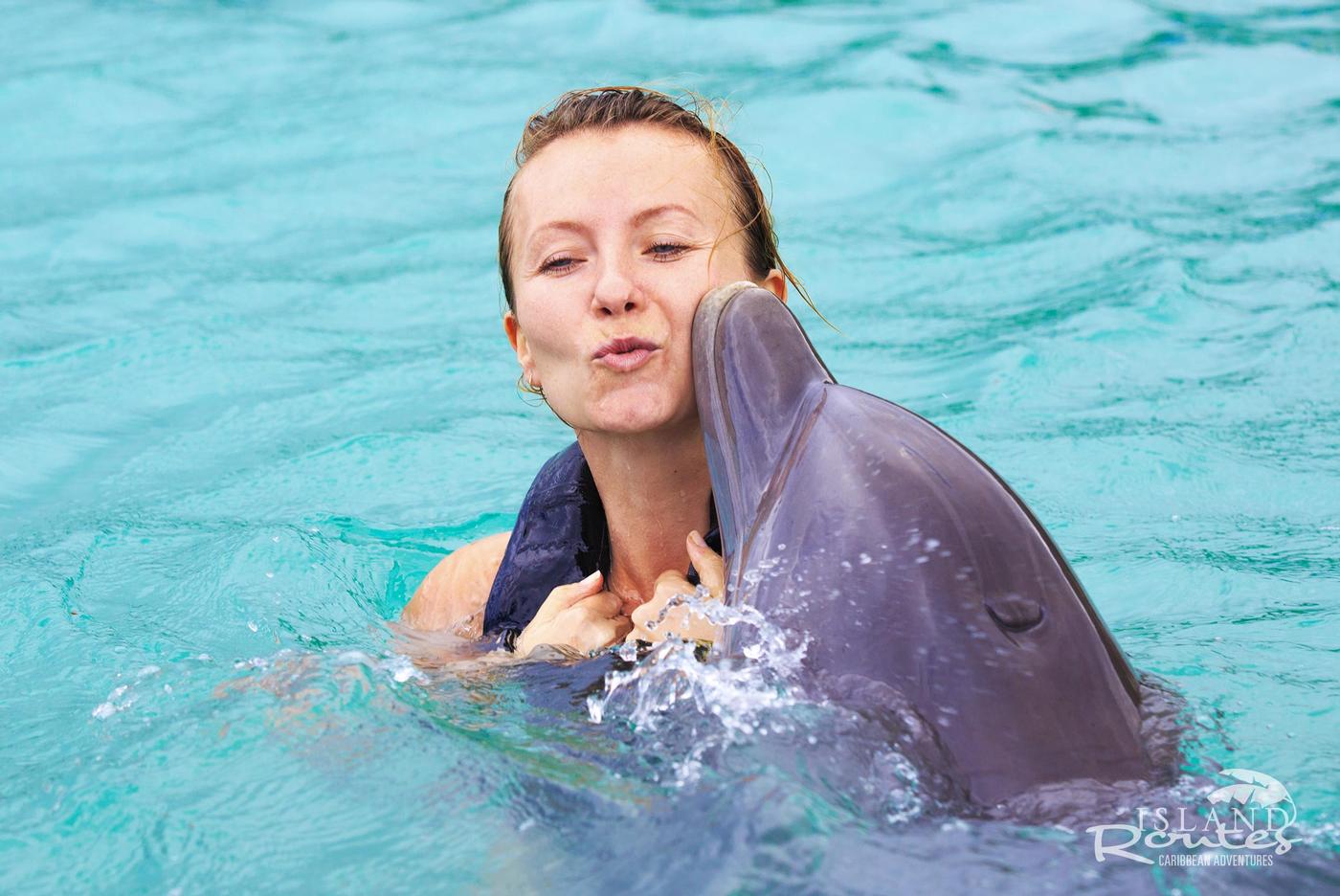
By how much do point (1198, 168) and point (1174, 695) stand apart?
6510mm

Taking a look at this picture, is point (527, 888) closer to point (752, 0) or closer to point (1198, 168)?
point (1198, 168)

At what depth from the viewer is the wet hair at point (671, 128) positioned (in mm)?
3338

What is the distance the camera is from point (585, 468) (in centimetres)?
367

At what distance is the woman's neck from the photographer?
3314 mm

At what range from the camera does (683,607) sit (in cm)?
295

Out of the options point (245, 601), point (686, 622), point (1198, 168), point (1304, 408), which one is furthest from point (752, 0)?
point (686, 622)

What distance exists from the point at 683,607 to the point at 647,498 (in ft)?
1.75

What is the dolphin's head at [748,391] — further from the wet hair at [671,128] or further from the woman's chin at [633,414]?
the wet hair at [671,128]

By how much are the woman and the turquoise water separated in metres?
0.44

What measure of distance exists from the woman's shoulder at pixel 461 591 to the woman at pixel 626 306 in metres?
0.37

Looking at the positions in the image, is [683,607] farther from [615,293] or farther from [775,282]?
[775,282]

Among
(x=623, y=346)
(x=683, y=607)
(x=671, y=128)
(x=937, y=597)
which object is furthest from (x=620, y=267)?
(x=937, y=597)

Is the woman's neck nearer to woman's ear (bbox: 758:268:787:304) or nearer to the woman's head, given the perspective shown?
the woman's head

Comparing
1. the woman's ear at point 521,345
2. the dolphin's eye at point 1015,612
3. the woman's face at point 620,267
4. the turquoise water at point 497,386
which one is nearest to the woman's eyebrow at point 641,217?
the woman's face at point 620,267
